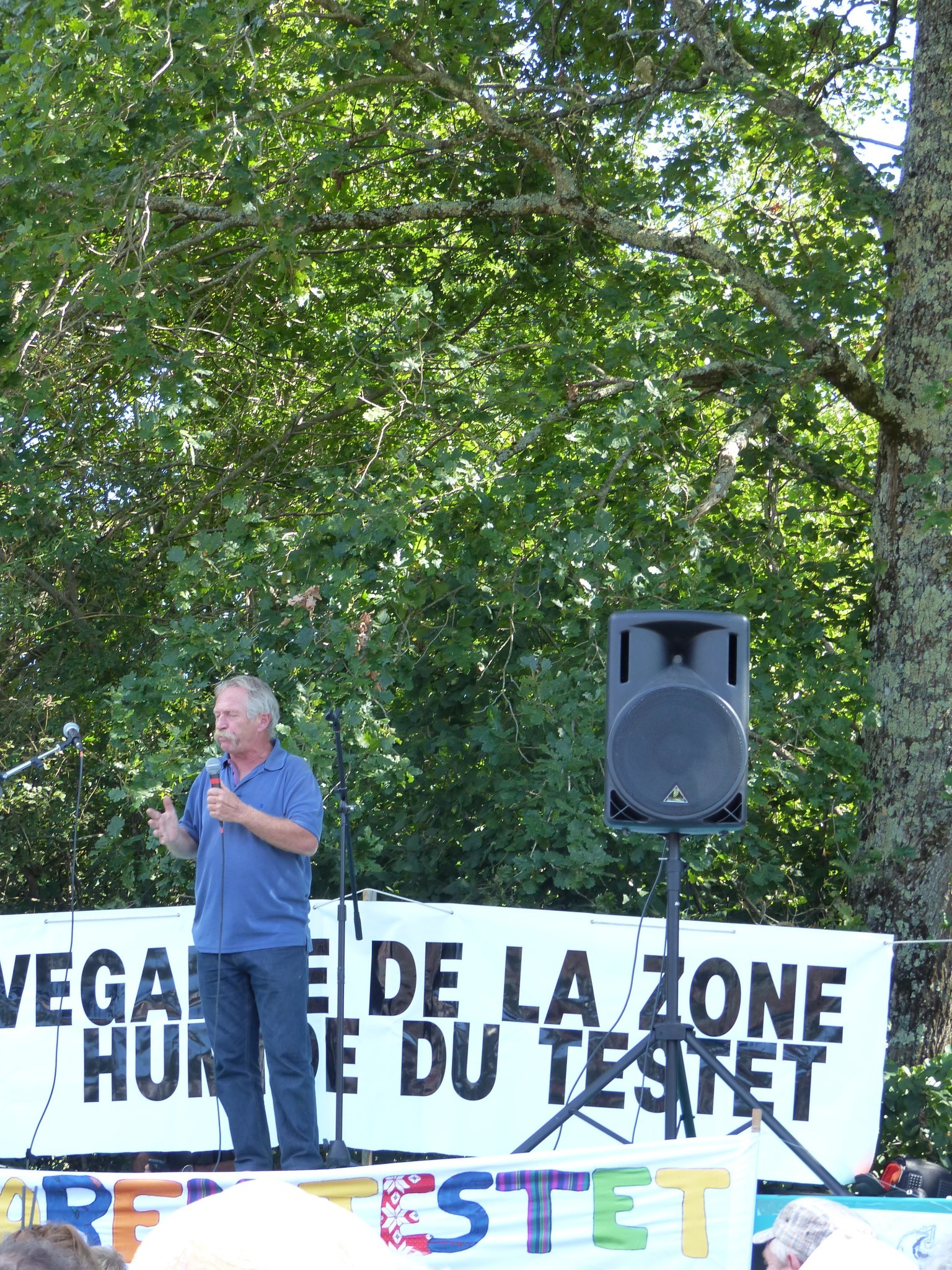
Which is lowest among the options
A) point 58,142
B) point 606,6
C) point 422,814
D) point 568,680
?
point 422,814

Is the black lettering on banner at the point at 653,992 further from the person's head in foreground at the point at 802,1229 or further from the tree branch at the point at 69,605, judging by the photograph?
the tree branch at the point at 69,605

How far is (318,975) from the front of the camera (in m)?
4.81

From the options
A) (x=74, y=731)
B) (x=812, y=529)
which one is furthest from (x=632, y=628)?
(x=812, y=529)

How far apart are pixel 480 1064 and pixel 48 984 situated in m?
1.57

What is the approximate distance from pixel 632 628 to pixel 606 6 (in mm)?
4533

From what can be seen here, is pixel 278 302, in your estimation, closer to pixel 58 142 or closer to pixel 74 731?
pixel 58 142

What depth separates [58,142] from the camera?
536cm

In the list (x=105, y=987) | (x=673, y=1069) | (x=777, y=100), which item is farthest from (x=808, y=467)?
(x=105, y=987)

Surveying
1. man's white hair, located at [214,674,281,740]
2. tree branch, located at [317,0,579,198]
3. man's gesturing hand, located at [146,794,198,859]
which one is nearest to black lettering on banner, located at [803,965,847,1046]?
man's white hair, located at [214,674,281,740]

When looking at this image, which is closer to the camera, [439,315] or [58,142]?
[58,142]

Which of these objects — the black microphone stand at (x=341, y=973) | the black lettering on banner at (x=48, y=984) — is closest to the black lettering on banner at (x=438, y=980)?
the black microphone stand at (x=341, y=973)

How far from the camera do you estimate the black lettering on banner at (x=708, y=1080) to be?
4.50 meters

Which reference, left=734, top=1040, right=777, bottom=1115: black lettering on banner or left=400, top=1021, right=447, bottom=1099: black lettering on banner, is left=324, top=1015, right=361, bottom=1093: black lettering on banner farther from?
left=734, top=1040, right=777, bottom=1115: black lettering on banner

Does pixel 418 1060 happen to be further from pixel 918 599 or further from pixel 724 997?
pixel 918 599
